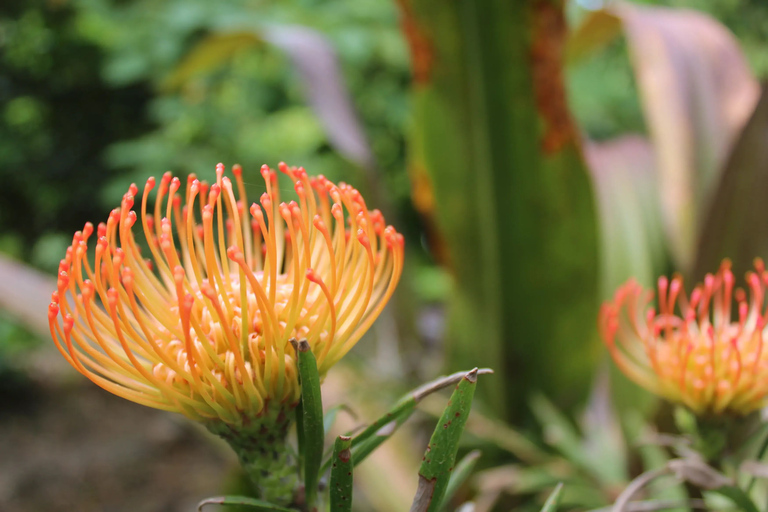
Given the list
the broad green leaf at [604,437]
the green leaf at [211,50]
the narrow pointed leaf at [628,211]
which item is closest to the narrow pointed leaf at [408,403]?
the broad green leaf at [604,437]

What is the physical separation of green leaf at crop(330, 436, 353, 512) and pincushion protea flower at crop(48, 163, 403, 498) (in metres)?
0.04

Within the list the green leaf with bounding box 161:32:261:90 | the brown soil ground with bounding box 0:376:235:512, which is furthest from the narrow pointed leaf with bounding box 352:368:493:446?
the brown soil ground with bounding box 0:376:235:512

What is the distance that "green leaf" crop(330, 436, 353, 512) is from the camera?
198 mm

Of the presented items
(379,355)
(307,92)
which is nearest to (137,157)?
(307,92)

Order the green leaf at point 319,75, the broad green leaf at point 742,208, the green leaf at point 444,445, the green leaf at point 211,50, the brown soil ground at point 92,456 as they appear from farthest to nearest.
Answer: the brown soil ground at point 92,456, the green leaf at point 211,50, the green leaf at point 319,75, the broad green leaf at point 742,208, the green leaf at point 444,445

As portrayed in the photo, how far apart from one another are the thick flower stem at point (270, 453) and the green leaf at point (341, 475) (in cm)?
3

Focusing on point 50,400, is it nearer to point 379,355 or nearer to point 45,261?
point 45,261

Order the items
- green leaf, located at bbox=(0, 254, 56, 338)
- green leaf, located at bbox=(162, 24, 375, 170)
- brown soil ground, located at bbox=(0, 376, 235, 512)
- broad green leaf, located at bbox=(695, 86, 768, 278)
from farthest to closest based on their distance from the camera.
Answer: brown soil ground, located at bbox=(0, 376, 235, 512) < green leaf, located at bbox=(162, 24, 375, 170) < green leaf, located at bbox=(0, 254, 56, 338) < broad green leaf, located at bbox=(695, 86, 768, 278)

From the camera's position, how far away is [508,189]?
717 mm

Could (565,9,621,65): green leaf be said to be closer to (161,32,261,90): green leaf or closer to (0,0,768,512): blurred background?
(0,0,768,512): blurred background

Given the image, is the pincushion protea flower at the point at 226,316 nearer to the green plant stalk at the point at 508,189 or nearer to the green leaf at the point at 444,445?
the green leaf at the point at 444,445

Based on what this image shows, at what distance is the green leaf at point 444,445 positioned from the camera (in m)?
0.20

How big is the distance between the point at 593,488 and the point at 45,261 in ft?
4.80

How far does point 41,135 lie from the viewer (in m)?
1.76
